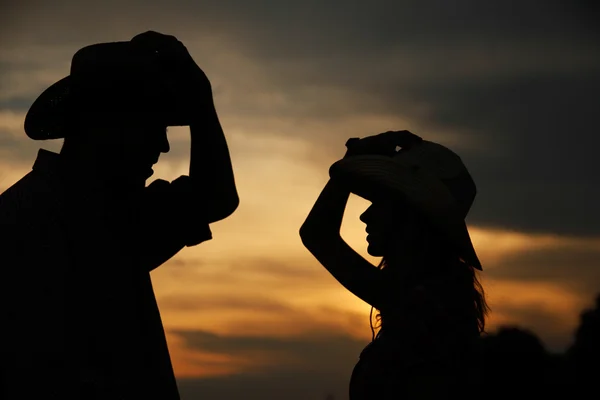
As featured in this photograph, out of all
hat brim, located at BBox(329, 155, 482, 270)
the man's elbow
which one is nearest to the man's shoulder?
the man's elbow

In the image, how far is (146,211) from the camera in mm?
5512

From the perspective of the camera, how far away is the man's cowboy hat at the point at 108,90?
5.14 m

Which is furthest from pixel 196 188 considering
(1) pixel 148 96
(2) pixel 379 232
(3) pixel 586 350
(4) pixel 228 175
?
(3) pixel 586 350

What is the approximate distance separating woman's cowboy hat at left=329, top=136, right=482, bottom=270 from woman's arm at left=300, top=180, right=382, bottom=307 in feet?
0.62

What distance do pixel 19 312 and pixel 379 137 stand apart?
2495mm

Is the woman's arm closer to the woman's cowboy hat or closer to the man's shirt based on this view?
the woman's cowboy hat

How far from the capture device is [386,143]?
629cm

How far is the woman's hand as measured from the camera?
628 cm

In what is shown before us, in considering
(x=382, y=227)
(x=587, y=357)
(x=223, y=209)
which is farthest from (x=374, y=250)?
(x=587, y=357)

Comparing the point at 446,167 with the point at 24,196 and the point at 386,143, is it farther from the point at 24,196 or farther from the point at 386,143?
the point at 24,196

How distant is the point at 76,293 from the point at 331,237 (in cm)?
196

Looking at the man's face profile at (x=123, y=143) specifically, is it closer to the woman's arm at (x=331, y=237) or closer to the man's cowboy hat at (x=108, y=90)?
the man's cowboy hat at (x=108, y=90)

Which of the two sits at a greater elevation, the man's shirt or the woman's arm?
the woman's arm

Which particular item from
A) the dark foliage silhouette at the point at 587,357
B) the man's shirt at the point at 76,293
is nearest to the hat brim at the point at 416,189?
the man's shirt at the point at 76,293
